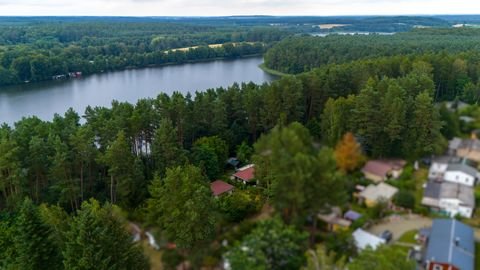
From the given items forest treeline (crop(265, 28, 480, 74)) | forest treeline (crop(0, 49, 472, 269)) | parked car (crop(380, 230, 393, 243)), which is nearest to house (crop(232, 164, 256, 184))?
forest treeline (crop(0, 49, 472, 269))

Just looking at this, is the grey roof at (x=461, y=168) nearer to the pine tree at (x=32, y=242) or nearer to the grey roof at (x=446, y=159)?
the grey roof at (x=446, y=159)

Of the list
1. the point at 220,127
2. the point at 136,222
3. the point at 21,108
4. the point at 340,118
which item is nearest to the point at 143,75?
the point at 21,108

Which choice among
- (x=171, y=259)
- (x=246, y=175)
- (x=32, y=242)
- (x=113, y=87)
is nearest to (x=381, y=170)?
(x=171, y=259)

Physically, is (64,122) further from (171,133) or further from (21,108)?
(21,108)

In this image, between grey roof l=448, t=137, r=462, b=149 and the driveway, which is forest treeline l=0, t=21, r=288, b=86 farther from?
grey roof l=448, t=137, r=462, b=149

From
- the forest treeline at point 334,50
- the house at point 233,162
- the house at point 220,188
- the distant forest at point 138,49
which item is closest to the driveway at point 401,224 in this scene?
the house at point 220,188
